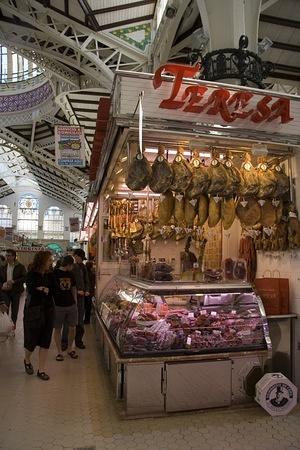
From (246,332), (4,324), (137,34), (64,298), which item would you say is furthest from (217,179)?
(137,34)

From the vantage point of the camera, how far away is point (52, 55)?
1177 cm

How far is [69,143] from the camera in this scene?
12.5 metres

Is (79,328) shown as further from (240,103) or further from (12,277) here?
(240,103)

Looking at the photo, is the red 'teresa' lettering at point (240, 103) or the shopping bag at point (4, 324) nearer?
the red 'teresa' lettering at point (240, 103)

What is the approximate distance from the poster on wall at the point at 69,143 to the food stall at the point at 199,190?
25.6 ft

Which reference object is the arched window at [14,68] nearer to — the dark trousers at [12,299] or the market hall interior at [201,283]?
the dark trousers at [12,299]

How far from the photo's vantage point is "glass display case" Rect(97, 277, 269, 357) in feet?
12.7

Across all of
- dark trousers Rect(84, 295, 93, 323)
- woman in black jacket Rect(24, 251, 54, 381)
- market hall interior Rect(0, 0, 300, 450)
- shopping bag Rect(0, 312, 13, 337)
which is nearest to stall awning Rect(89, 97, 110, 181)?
market hall interior Rect(0, 0, 300, 450)

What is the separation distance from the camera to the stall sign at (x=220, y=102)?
3.23 metres

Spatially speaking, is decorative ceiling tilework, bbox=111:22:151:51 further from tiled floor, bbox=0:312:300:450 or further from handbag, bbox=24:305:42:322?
tiled floor, bbox=0:312:300:450

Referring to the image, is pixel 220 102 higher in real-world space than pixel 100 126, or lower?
lower

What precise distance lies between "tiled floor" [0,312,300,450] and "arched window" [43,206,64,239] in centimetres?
3995

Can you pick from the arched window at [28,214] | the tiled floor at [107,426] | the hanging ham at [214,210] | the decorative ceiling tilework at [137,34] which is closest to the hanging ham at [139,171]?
the hanging ham at [214,210]

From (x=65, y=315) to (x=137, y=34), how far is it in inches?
325
